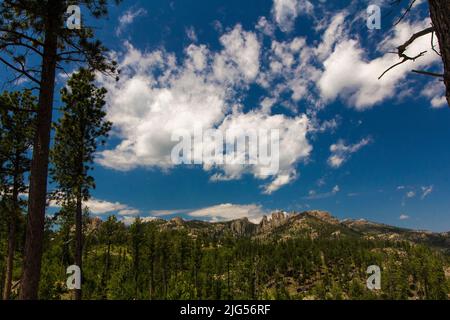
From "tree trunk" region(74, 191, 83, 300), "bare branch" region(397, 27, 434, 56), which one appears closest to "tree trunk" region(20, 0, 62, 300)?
"bare branch" region(397, 27, 434, 56)

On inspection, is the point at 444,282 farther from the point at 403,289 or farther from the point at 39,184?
the point at 39,184

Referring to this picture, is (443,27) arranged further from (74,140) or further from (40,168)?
(74,140)

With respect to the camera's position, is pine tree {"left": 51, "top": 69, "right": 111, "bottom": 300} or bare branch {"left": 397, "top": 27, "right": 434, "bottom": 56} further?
pine tree {"left": 51, "top": 69, "right": 111, "bottom": 300}

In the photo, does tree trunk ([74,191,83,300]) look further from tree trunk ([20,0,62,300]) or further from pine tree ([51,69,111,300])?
tree trunk ([20,0,62,300])

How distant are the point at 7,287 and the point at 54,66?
51.2 feet

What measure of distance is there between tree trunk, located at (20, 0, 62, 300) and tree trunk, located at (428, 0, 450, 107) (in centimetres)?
726

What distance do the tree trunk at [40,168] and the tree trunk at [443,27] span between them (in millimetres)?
7256

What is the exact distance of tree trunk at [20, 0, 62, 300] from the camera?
649 cm

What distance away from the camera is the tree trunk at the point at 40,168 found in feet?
21.3

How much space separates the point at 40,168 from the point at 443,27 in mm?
7429

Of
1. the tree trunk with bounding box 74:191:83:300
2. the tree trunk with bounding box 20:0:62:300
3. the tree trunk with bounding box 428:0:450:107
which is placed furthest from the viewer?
the tree trunk with bounding box 74:191:83:300

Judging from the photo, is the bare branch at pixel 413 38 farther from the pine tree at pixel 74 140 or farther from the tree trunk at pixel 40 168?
the pine tree at pixel 74 140

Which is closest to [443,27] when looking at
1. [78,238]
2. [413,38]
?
[413,38]
